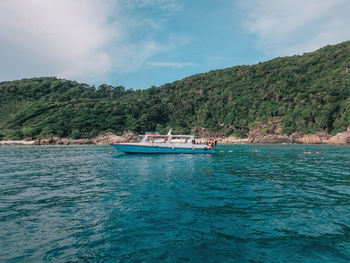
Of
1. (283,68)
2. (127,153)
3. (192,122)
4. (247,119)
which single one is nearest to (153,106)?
(192,122)

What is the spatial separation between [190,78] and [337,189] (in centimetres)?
16430

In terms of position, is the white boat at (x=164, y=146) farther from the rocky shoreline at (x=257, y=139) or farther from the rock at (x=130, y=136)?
the rock at (x=130, y=136)

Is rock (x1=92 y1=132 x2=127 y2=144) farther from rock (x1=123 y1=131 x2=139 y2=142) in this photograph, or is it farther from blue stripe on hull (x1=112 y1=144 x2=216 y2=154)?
blue stripe on hull (x1=112 y1=144 x2=216 y2=154)

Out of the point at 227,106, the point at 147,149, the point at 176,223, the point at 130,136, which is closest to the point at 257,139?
the point at 227,106

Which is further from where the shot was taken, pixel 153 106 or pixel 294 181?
pixel 153 106

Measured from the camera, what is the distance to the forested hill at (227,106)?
90.6 meters

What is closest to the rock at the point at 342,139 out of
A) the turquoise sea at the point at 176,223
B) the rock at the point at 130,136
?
the turquoise sea at the point at 176,223

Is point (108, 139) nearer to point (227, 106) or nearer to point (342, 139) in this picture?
point (227, 106)

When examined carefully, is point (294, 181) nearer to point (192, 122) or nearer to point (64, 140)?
point (64, 140)

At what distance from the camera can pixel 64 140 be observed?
298 feet

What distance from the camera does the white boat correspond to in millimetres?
37281

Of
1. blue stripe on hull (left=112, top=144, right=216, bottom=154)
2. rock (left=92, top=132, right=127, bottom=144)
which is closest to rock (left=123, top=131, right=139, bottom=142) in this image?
rock (left=92, top=132, right=127, bottom=144)

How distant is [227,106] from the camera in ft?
400

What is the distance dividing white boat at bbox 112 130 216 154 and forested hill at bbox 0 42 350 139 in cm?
6303
